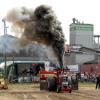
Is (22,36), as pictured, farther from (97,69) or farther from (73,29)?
(73,29)

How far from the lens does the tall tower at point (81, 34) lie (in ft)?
322

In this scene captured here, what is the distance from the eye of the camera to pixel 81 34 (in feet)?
329

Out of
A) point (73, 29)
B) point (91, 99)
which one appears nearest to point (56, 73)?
point (91, 99)

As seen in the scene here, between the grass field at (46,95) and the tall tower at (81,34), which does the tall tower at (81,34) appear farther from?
the grass field at (46,95)

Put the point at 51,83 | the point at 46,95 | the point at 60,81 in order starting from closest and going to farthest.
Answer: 1. the point at 46,95
2. the point at 60,81
3. the point at 51,83

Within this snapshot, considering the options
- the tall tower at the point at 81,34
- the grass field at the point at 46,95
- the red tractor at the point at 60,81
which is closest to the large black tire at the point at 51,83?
the red tractor at the point at 60,81

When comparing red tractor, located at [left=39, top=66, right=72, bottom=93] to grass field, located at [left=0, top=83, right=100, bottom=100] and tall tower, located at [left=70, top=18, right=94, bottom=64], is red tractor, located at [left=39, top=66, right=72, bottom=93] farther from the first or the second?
tall tower, located at [left=70, top=18, right=94, bottom=64]

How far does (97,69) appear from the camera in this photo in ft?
217

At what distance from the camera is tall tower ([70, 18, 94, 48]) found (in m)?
98.1

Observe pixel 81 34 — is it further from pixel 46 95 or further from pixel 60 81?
pixel 46 95

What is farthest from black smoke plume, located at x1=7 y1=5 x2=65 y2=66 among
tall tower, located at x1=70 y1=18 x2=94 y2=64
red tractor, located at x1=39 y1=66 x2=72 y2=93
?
tall tower, located at x1=70 y1=18 x2=94 y2=64

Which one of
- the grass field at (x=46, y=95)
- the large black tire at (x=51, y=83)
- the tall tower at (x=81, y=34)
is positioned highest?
the tall tower at (x=81, y=34)

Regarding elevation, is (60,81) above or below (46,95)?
above

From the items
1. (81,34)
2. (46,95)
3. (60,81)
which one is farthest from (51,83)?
(81,34)
